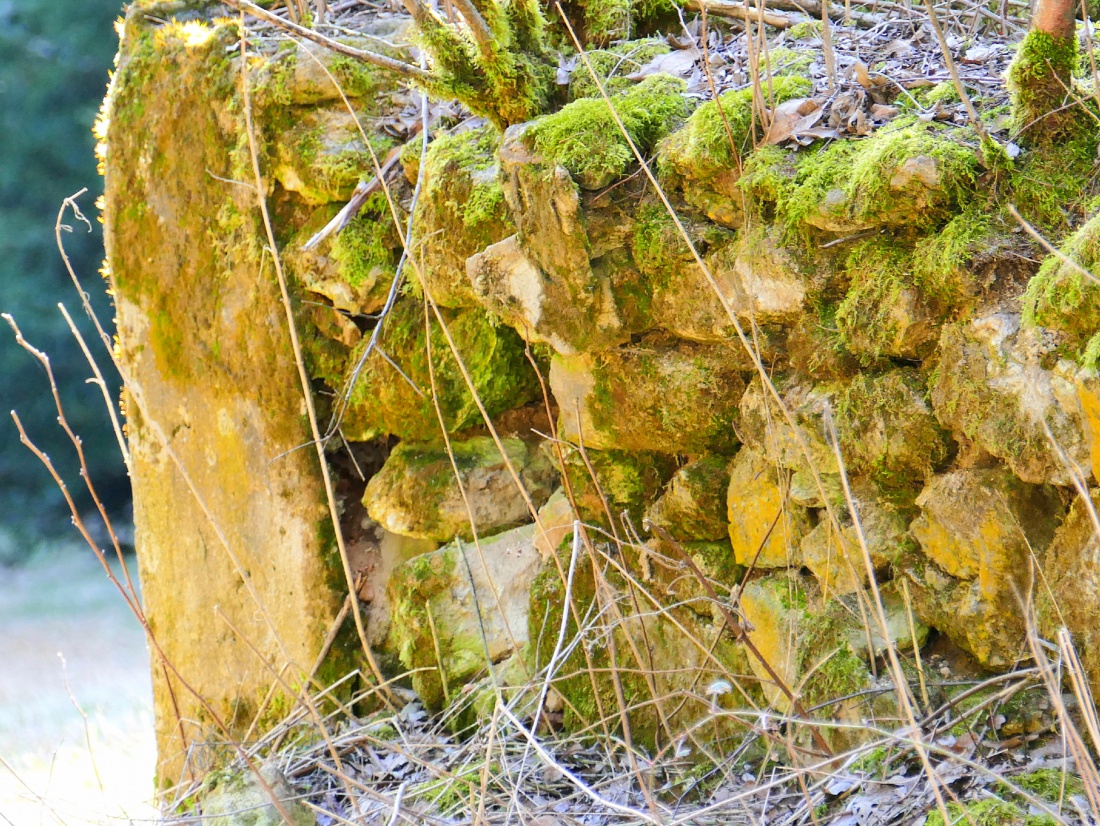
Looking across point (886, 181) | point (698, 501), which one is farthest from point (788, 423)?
A: point (886, 181)

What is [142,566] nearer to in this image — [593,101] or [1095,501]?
[593,101]

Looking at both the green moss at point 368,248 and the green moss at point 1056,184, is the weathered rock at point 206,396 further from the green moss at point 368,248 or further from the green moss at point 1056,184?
the green moss at point 1056,184

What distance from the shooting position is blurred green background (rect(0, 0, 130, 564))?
6.84 metres

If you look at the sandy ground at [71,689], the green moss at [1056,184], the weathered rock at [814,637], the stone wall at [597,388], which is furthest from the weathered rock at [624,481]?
the sandy ground at [71,689]

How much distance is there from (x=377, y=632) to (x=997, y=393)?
1636mm

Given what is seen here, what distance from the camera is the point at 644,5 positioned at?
2297mm

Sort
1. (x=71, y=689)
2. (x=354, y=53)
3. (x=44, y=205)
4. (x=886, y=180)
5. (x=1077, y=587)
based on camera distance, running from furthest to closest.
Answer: (x=44, y=205), (x=71, y=689), (x=354, y=53), (x=886, y=180), (x=1077, y=587)

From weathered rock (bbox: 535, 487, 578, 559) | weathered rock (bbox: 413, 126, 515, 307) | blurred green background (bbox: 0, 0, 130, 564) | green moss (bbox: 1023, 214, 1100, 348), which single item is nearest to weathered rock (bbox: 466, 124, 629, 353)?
weathered rock (bbox: 413, 126, 515, 307)

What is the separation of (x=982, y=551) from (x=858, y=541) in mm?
191

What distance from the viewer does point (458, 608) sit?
90.0 inches

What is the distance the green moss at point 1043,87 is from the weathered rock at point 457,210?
3.16 feet

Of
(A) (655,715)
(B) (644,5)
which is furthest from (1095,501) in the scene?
(B) (644,5)

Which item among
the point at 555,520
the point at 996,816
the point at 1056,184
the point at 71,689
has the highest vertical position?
the point at 1056,184

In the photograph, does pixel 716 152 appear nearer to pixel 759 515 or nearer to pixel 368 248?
pixel 759 515
